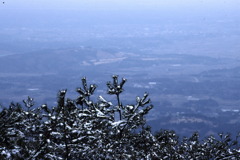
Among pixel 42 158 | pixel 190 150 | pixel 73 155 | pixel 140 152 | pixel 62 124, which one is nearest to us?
pixel 42 158

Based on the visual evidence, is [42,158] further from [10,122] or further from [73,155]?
[73,155]

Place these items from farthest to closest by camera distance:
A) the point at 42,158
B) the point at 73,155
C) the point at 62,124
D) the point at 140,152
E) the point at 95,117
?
1. the point at 140,152
2. the point at 73,155
3. the point at 95,117
4. the point at 62,124
5. the point at 42,158

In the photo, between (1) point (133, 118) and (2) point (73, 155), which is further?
(2) point (73, 155)

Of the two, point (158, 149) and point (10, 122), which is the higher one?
point (10, 122)

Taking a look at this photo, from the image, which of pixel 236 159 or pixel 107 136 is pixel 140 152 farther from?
pixel 236 159

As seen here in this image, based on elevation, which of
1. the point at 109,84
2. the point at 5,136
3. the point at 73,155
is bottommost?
the point at 73,155

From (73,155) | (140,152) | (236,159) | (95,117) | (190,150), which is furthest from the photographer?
(190,150)

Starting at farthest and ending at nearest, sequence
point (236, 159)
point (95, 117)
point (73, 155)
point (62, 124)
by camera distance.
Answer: point (236, 159)
point (73, 155)
point (95, 117)
point (62, 124)

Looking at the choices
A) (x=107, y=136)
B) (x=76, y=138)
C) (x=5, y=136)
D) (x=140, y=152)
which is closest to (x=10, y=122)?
(x=5, y=136)

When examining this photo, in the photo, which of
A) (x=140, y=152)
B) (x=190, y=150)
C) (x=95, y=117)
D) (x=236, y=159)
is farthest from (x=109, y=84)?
(x=190, y=150)
